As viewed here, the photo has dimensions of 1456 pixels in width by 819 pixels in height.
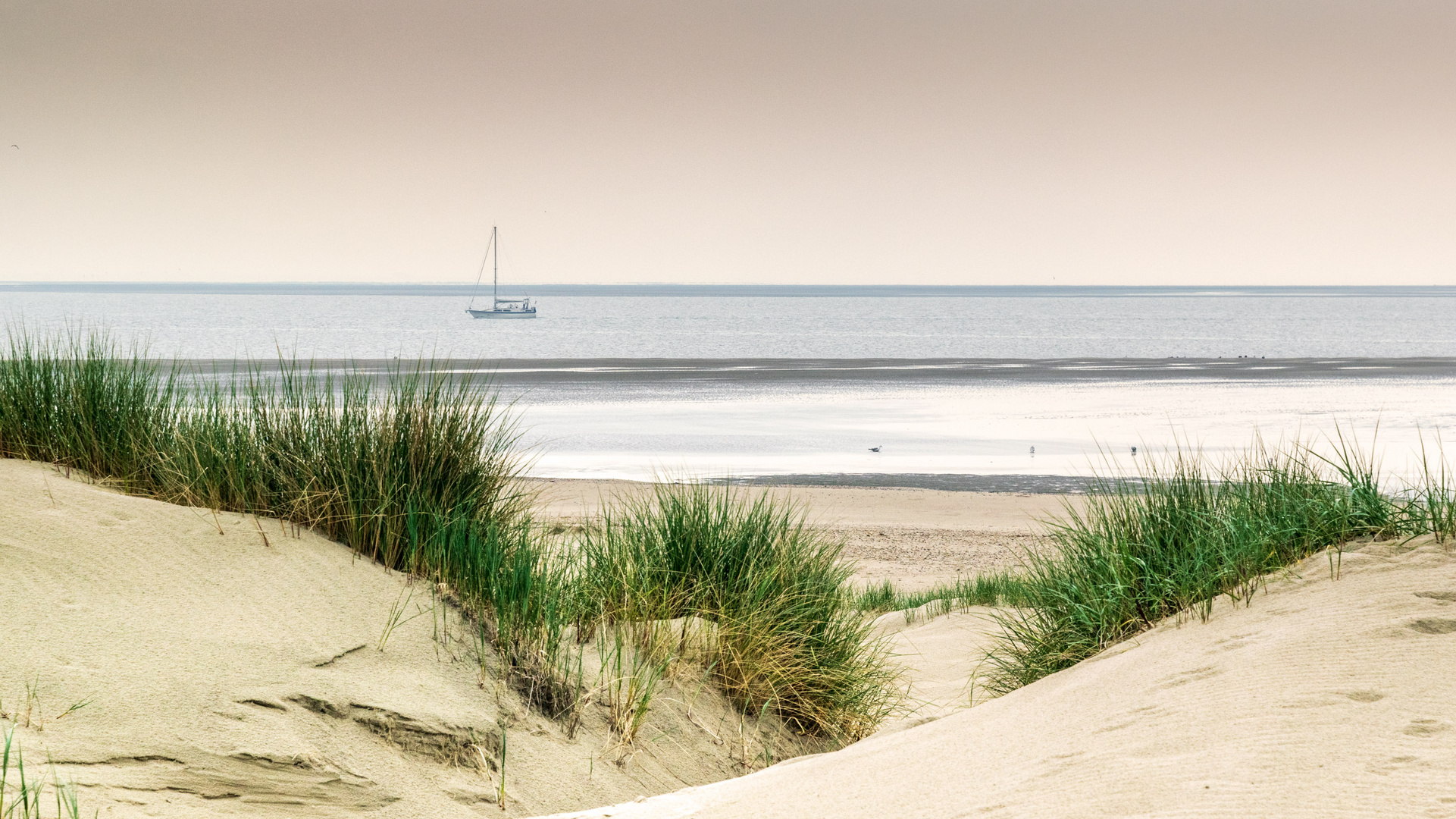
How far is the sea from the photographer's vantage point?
68.9 ft

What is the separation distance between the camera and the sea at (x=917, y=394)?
68.9 ft

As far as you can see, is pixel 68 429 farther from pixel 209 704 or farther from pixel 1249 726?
pixel 1249 726

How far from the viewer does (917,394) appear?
36750mm

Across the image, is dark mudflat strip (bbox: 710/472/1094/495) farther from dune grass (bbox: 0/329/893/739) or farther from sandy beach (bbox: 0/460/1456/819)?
sandy beach (bbox: 0/460/1456/819)

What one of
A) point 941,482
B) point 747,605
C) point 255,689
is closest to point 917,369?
point 941,482

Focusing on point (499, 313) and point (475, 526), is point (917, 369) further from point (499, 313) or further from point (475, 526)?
point (499, 313)

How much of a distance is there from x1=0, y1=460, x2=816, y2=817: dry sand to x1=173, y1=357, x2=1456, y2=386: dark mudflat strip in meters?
33.4

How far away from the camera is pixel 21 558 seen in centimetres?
439

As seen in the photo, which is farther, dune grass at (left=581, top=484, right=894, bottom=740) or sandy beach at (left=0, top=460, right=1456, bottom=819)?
dune grass at (left=581, top=484, right=894, bottom=740)

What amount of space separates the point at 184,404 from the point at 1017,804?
549 cm

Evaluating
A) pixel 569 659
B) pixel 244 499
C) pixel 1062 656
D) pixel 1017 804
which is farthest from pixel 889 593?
pixel 1017 804

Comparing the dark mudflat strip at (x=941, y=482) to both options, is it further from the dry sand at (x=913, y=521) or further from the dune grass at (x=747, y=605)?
the dune grass at (x=747, y=605)

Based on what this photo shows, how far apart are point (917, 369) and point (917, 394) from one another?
1064 centimetres

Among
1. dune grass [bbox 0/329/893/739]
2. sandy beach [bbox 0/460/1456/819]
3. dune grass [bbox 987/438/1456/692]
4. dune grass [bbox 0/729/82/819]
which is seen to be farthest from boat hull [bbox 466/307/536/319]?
dune grass [bbox 0/729/82/819]
